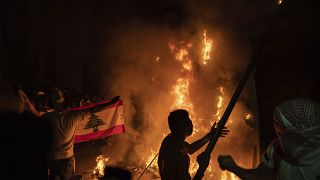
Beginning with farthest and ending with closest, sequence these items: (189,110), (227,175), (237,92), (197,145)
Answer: (189,110) < (227,175) < (197,145) < (237,92)

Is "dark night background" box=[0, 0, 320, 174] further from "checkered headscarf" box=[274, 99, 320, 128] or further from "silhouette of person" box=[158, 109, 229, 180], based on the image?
"checkered headscarf" box=[274, 99, 320, 128]

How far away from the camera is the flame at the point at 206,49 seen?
805 centimetres

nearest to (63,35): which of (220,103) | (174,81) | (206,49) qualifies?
(174,81)

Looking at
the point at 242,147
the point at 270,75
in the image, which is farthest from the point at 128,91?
the point at 270,75

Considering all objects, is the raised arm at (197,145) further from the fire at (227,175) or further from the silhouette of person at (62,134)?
the fire at (227,175)

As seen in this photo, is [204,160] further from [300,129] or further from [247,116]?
[247,116]

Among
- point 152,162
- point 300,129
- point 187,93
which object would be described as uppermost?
point 300,129

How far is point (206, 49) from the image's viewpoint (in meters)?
8.14

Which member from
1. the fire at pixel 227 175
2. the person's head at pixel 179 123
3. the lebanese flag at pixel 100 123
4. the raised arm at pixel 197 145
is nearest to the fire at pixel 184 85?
the fire at pixel 227 175

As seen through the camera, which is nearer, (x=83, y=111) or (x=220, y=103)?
(x=83, y=111)

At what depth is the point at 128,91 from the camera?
10.5 meters

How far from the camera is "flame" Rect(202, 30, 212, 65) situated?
8.05 meters

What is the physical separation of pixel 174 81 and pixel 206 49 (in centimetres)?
157

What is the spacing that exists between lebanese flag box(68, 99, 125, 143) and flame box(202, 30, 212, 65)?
2876mm
